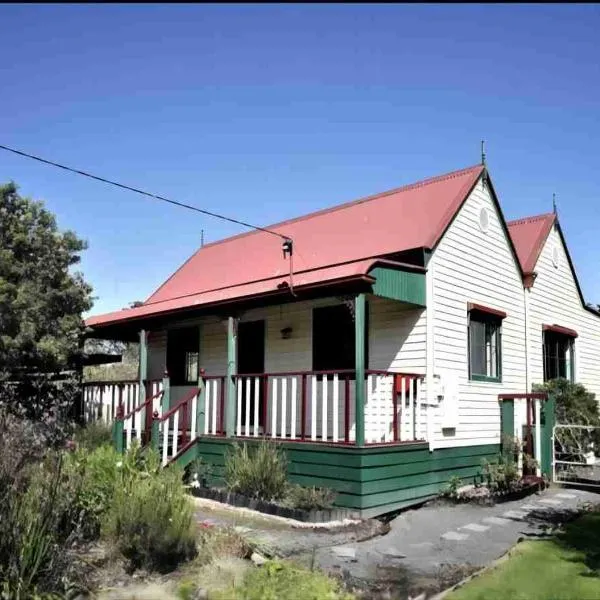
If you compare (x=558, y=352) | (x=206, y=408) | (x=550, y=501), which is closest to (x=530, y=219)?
(x=558, y=352)

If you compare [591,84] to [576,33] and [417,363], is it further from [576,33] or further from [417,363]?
[417,363]

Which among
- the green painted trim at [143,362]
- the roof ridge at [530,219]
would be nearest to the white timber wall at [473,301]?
the roof ridge at [530,219]

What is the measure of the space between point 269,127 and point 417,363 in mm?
5020

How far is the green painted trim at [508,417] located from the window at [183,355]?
22.8 feet

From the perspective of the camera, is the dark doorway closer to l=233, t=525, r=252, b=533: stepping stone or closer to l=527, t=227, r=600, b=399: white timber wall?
l=233, t=525, r=252, b=533: stepping stone

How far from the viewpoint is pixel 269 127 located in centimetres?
1175

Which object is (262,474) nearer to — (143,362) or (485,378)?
(143,362)

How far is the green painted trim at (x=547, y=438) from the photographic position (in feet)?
39.1

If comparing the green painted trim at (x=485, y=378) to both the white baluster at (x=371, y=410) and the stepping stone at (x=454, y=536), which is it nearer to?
the white baluster at (x=371, y=410)

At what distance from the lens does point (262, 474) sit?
952 centimetres

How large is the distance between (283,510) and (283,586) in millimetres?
3724

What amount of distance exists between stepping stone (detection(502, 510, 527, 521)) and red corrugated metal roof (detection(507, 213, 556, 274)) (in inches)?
252

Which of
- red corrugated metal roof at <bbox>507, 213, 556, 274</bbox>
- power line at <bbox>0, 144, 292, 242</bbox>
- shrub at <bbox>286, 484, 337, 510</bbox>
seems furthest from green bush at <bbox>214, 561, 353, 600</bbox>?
red corrugated metal roof at <bbox>507, 213, 556, 274</bbox>

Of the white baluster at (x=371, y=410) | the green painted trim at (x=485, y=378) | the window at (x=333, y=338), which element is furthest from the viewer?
the green painted trim at (x=485, y=378)
